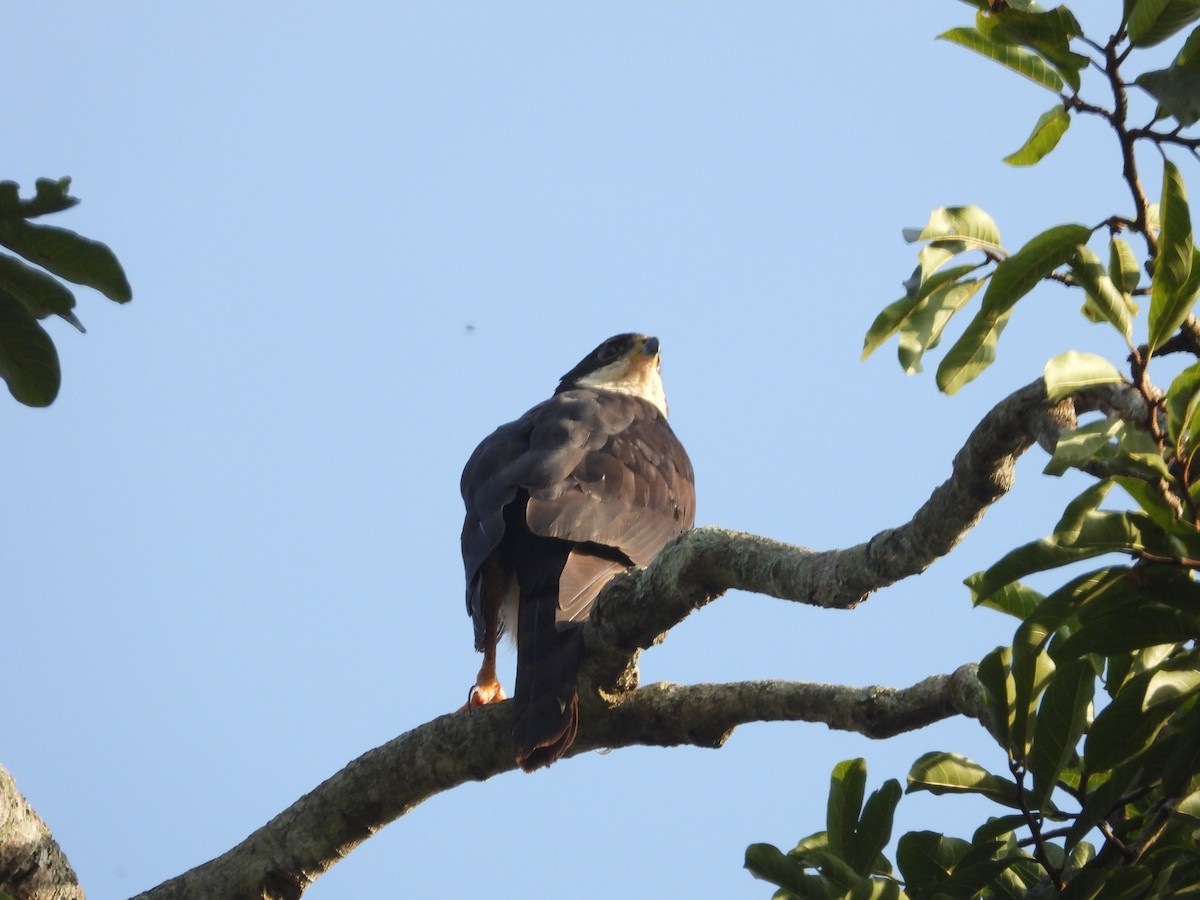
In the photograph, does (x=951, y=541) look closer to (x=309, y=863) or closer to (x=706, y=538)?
(x=706, y=538)

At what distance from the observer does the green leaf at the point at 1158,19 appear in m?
2.15

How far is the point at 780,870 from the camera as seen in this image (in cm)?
245

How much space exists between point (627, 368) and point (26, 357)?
5.17m

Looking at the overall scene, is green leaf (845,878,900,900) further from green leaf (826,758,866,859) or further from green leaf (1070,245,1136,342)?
green leaf (1070,245,1136,342)

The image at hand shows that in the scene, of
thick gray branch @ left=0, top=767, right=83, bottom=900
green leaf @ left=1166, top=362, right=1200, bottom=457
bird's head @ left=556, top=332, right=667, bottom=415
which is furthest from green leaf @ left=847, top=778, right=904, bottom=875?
bird's head @ left=556, top=332, right=667, bottom=415

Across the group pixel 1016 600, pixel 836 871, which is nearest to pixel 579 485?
pixel 1016 600

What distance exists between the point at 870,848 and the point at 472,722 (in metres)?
1.65

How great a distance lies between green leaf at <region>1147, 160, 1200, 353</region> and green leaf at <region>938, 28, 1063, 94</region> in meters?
0.33

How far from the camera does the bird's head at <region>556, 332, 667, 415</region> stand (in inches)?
298

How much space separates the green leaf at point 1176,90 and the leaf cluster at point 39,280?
1936 mm

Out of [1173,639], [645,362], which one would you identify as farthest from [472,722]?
[645,362]

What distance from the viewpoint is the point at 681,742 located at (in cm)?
383

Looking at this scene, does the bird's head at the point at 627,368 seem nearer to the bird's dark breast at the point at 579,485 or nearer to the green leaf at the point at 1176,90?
the bird's dark breast at the point at 579,485

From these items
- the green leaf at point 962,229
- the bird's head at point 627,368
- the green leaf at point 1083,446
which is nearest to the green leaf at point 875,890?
the green leaf at point 1083,446
